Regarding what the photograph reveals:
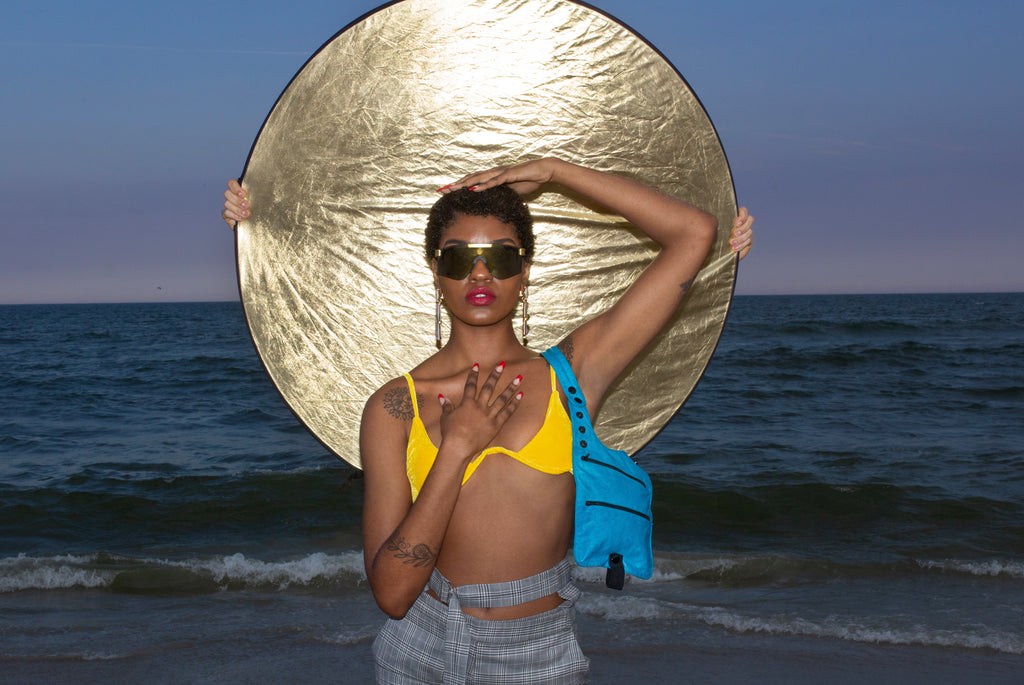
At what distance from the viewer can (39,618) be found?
618 centimetres

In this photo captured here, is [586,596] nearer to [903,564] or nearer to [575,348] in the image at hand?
[903,564]

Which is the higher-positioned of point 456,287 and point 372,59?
point 372,59

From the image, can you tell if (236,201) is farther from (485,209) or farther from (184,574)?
(184,574)

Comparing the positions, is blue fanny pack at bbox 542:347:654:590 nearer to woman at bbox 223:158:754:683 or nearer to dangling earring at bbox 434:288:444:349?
woman at bbox 223:158:754:683

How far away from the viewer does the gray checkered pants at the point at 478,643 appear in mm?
1793

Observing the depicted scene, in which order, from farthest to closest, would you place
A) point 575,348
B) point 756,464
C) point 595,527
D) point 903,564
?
point 756,464
point 903,564
point 575,348
point 595,527

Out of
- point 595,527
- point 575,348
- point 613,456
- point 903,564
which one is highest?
point 575,348

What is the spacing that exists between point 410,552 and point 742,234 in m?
1.27

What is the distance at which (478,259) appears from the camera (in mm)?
1879

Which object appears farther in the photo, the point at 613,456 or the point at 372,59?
the point at 372,59

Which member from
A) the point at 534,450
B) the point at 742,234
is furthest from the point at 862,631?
the point at 534,450

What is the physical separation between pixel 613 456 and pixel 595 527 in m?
0.17

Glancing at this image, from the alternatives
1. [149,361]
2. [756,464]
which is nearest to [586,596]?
[756,464]

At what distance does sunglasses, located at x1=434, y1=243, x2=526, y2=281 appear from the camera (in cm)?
188
